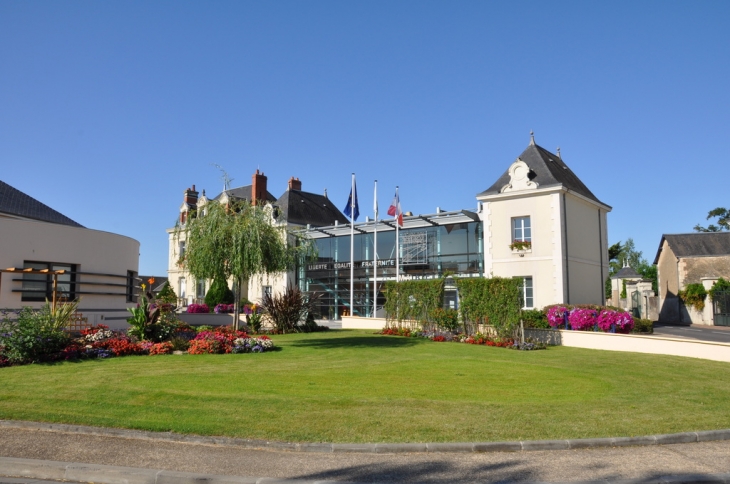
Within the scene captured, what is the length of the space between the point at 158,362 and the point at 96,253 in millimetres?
8944

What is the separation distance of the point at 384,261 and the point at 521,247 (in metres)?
12.5

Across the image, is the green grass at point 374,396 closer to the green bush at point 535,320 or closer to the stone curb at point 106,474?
the stone curb at point 106,474

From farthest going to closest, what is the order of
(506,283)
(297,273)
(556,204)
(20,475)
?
(297,273) < (556,204) < (506,283) < (20,475)

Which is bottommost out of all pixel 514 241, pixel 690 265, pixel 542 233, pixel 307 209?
pixel 690 265

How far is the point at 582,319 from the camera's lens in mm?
20172

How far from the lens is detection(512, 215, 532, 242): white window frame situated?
2778 cm

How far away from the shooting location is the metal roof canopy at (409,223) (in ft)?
111

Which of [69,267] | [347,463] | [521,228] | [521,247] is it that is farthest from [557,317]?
[69,267]

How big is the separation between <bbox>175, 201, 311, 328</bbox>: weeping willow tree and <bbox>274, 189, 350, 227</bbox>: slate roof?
78.7ft

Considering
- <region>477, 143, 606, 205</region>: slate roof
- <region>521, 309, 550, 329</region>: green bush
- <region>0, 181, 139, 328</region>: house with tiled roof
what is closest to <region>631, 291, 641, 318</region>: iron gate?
<region>477, 143, 606, 205</region>: slate roof

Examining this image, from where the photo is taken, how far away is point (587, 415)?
843 cm

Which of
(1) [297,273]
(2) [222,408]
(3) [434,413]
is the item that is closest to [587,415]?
(3) [434,413]

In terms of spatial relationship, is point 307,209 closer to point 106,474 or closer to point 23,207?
point 23,207

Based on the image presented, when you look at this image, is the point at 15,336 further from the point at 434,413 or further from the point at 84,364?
the point at 434,413
